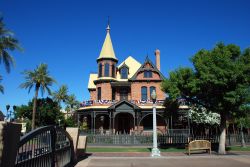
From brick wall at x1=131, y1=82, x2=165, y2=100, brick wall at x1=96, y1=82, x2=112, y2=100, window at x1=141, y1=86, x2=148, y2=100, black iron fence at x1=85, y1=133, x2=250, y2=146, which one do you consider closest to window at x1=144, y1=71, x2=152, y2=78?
brick wall at x1=131, y1=82, x2=165, y2=100

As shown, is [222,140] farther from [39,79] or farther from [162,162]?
[39,79]

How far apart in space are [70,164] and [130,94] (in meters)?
27.1

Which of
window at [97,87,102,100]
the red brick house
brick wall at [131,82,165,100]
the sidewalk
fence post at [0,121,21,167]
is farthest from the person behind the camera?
window at [97,87,102,100]

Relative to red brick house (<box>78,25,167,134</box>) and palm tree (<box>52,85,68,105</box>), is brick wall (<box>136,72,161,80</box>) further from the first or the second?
palm tree (<box>52,85,68,105</box>)

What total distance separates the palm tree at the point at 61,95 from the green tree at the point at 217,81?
50.1m

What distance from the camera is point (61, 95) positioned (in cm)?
6762

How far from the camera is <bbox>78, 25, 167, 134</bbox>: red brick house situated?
116 feet

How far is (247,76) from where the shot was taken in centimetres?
1828

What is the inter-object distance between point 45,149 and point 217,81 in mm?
13326

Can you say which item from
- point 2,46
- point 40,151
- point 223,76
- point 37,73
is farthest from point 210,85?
point 37,73

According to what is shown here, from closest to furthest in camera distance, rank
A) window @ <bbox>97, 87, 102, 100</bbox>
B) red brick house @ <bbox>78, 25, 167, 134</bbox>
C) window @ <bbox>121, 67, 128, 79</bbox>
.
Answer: red brick house @ <bbox>78, 25, 167, 134</bbox> < window @ <bbox>97, 87, 102, 100</bbox> < window @ <bbox>121, 67, 128, 79</bbox>

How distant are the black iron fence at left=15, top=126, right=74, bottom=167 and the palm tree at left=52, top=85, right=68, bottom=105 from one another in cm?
5612

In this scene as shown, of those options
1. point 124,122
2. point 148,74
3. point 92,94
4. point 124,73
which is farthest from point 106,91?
point 148,74

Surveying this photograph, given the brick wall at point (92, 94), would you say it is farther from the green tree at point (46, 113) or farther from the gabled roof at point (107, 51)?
the green tree at point (46, 113)
